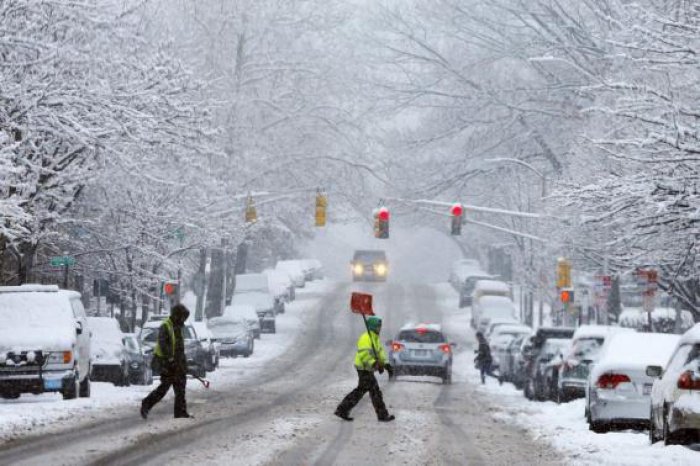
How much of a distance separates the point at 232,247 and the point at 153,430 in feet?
154

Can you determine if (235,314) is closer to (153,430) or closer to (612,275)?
(612,275)

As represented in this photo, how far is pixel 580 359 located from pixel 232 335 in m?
27.7

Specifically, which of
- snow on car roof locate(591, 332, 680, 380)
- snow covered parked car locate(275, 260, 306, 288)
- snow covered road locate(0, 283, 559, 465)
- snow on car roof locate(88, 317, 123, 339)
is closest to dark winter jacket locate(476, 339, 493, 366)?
snow covered road locate(0, 283, 559, 465)

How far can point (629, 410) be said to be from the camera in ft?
67.2

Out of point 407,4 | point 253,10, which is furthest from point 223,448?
point 253,10

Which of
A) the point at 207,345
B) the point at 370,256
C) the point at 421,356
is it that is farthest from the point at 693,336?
the point at 370,256

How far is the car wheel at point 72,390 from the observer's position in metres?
25.7

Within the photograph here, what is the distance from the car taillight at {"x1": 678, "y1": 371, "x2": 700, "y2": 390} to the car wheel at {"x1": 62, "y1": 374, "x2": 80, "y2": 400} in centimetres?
1328

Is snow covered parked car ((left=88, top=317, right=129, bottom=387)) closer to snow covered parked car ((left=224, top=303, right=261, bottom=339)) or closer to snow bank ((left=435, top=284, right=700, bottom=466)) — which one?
snow bank ((left=435, top=284, right=700, bottom=466))

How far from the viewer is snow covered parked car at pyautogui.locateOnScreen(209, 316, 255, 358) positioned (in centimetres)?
5312

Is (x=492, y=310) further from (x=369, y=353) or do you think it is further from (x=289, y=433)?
(x=289, y=433)

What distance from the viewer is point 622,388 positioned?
20562mm

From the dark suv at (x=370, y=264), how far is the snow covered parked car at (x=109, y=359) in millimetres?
65241

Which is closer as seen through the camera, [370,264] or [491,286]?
[491,286]
